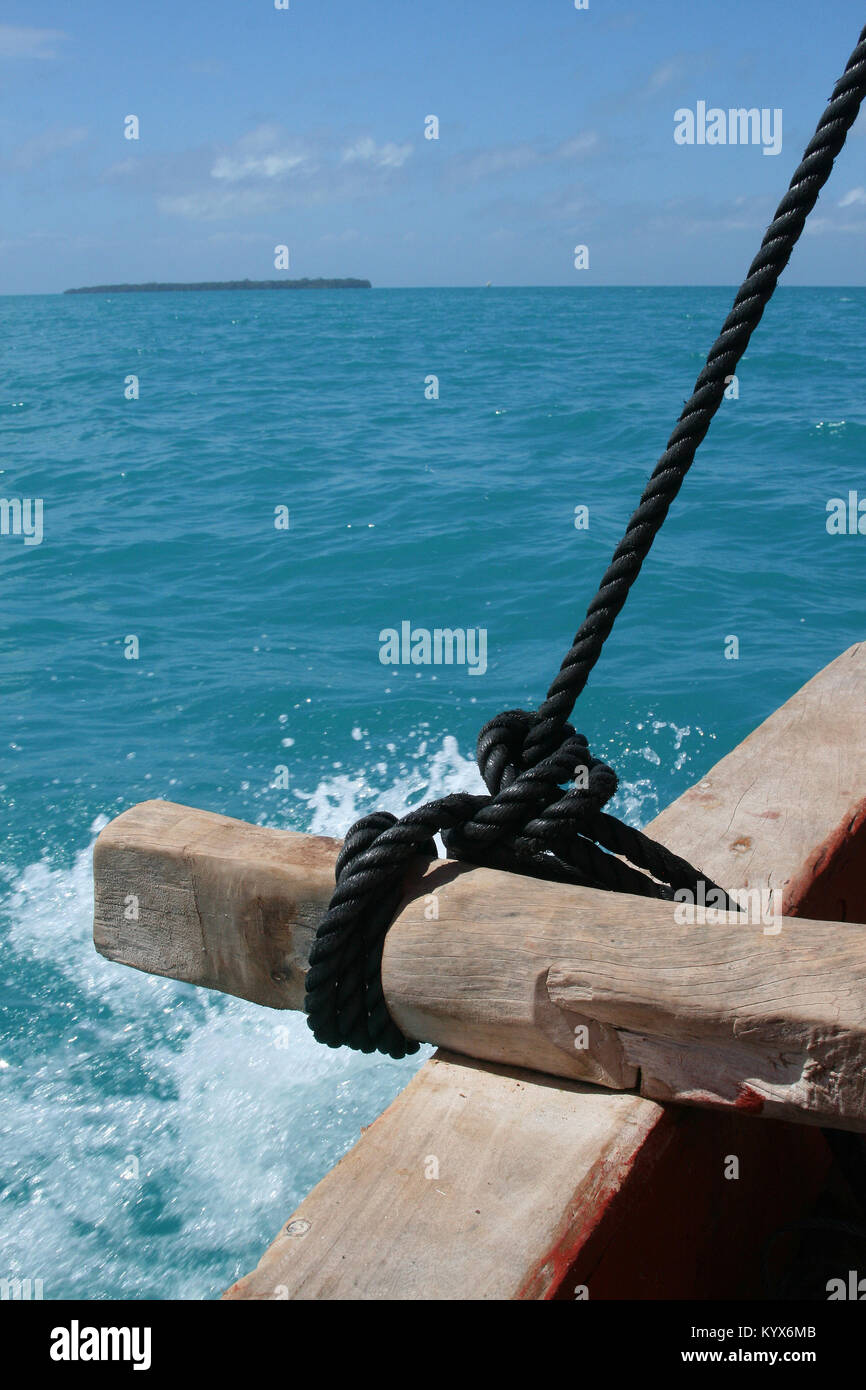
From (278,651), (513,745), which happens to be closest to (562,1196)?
(513,745)

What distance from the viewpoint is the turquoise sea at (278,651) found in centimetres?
347

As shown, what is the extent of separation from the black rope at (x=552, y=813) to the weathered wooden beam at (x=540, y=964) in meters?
0.05

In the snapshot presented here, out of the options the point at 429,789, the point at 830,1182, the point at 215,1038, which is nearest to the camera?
the point at 830,1182

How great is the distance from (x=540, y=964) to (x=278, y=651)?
297 inches

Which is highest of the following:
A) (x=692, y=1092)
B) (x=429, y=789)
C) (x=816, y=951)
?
(x=816, y=951)

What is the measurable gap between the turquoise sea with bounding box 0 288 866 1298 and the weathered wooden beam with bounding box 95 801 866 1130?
2.02 meters

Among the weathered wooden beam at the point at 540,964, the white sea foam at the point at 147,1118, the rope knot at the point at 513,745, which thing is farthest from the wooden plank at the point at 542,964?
the white sea foam at the point at 147,1118

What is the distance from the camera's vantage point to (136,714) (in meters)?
7.49

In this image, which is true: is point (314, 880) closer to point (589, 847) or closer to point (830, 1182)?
point (589, 847)

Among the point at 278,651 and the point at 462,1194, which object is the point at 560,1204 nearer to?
the point at 462,1194

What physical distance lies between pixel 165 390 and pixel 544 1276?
25899mm

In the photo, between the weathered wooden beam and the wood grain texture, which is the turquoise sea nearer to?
the weathered wooden beam

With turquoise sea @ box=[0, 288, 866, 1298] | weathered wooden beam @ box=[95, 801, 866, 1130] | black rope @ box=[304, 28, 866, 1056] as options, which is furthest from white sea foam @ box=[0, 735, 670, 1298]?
black rope @ box=[304, 28, 866, 1056]
